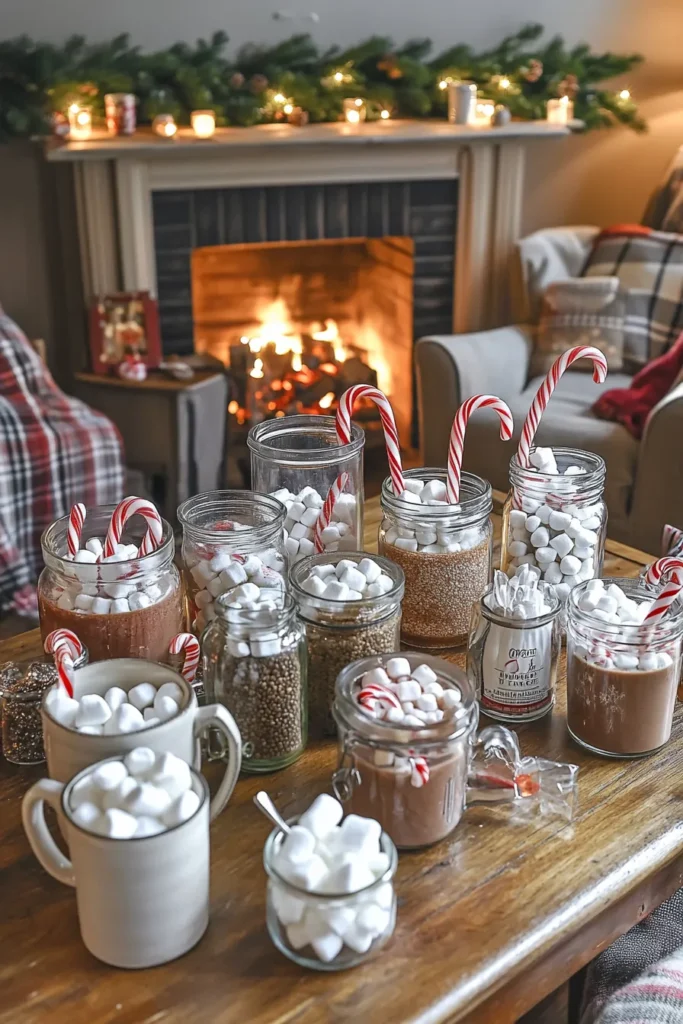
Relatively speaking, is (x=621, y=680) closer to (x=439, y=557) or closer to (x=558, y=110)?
(x=439, y=557)

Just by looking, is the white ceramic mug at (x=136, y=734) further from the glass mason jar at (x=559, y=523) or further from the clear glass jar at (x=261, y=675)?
the glass mason jar at (x=559, y=523)

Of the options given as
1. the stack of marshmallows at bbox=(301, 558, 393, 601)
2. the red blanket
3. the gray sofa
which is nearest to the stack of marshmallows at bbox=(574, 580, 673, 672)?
the stack of marshmallows at bbox=(301, 558, 393, 601)

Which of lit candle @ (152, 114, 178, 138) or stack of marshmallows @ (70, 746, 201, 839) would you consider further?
lit candle @ (152, 114, 178, 138)

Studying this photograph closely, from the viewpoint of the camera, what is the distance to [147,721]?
0.96 metres

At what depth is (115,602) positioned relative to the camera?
1.17m

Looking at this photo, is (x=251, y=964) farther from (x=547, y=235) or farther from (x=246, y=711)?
(x=547, y=235)

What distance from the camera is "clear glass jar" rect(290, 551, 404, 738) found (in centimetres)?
113

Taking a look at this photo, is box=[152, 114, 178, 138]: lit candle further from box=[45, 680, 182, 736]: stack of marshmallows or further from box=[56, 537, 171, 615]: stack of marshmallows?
box=[45, 680, 182, 736]: stack of marshmallows

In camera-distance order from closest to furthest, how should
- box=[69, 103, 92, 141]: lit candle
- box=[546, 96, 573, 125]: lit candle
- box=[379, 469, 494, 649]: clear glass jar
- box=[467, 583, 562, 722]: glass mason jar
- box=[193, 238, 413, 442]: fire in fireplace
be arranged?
box=[467, 583, 562, 722]: glass mason jar < box=[379, 469, 494, 649]: clear glass jar < box=[69, 103, 92, 141]: lit candle < box=[546, 96, 573, 125]: lit candle < box=[193, 238, 413, 442]: fire in fireplace

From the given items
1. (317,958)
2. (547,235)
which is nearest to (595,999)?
(317,958)

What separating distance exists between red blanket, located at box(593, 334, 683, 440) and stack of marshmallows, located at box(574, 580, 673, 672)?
1.66m

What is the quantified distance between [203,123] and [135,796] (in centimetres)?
268

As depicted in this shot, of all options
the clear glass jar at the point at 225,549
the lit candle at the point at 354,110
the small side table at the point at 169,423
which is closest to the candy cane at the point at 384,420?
the clear glass jar at the point at 225,549

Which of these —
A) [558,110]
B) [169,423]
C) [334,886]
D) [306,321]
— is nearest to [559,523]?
[334,886]
